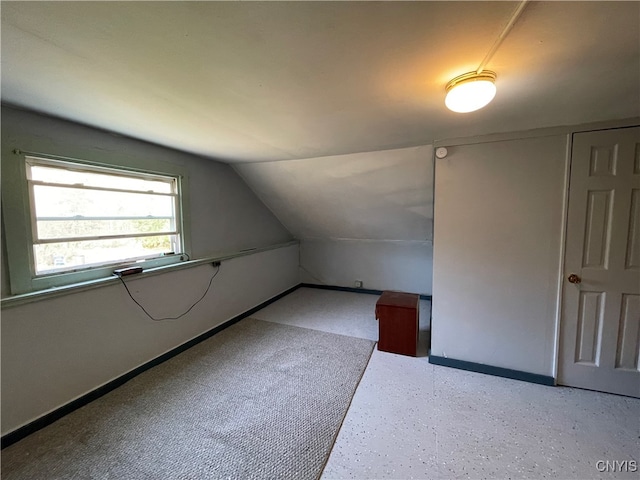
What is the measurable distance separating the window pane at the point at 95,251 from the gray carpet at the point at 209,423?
3.44 ft

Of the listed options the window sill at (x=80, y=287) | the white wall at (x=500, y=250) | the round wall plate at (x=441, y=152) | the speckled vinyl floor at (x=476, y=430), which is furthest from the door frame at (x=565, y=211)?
the window sill at (x=80, y=287)

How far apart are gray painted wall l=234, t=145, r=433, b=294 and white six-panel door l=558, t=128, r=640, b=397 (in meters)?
1.19

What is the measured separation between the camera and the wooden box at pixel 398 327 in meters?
2.54

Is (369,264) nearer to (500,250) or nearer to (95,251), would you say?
(500,250)

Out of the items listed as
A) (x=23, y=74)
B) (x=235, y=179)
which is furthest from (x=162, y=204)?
(x=23, y=74)

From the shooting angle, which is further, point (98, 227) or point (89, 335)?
point (98, 227)

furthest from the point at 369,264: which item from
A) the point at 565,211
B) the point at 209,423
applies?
the point at 209,423

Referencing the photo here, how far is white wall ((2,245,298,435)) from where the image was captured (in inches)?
62.4

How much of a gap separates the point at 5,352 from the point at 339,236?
3807 mm

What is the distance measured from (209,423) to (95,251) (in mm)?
1606

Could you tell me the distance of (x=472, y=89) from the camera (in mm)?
1210

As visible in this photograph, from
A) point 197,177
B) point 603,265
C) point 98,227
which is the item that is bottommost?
point 603,265

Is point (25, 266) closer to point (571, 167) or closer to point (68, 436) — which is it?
point (68, 436)

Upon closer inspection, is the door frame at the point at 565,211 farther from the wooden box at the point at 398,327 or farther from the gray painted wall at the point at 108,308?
the gray painted wall at the point at 108,308
